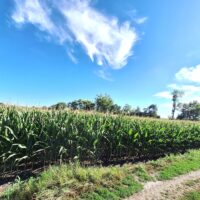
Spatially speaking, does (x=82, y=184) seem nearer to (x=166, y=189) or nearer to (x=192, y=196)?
(x=166, y=189)

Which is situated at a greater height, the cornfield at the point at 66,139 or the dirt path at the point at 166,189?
the cornfield at the point at 66,139

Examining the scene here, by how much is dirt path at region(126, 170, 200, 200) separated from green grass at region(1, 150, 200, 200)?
0.65 ft

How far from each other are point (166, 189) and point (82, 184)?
2.25 metres

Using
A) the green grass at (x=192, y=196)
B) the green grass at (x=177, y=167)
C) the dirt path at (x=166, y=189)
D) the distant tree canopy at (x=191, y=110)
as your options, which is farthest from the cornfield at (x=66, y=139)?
the distant tree canopy at (x=191, y=110)

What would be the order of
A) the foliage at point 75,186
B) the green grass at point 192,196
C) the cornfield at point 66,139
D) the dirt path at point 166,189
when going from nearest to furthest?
the foliage at point 75,186 < the dirt path at point 166,189 < the green grass at point 192,196 < the cornfield at point 66,139

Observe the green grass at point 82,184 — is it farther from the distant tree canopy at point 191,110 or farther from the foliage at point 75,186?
the distant tree canopy at point 191,110

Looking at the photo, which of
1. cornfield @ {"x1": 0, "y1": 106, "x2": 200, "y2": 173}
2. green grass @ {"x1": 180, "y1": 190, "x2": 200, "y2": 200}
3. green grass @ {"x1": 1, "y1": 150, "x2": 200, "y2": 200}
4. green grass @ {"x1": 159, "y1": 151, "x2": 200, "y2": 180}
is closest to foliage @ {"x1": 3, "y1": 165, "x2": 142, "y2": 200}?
green grass @ {"x1": 1, "y1": 150, "x2": 200, "y2": 200}

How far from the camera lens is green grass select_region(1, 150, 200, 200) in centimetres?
532

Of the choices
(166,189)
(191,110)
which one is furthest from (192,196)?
(191,110)

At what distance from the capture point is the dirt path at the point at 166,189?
6.07 m

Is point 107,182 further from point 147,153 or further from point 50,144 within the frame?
point 147,153

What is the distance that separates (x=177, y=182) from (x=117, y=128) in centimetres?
362

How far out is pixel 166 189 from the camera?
22.0 feet

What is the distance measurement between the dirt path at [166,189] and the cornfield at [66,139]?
2.68 metres
